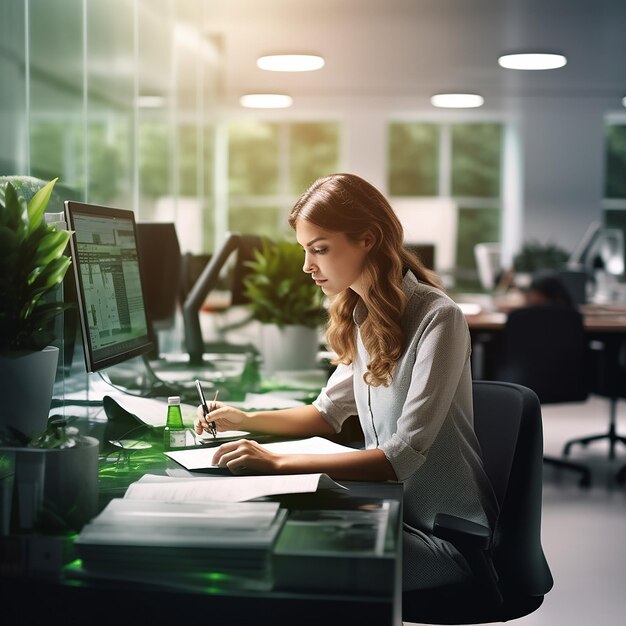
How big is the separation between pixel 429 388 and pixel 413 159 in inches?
401

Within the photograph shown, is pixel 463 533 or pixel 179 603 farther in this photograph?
pixel 463 533

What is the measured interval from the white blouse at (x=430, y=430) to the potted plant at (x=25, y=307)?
66 cm

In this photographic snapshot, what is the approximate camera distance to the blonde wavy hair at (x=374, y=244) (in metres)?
1.79

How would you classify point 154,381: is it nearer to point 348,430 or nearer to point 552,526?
point 348,430

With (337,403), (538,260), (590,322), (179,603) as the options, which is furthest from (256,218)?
(179,603)

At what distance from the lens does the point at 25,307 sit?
58.2 inches

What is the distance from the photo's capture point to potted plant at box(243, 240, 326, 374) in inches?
114

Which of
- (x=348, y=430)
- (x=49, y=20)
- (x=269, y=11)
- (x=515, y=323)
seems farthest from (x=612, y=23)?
(x=348, y=430)

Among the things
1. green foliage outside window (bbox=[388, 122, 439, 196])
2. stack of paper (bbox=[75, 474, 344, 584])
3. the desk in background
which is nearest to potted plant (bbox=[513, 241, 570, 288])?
green foliage outside window (bbox=[388, 122, 439, 196])

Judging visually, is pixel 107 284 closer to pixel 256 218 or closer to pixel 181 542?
pixel 181 542

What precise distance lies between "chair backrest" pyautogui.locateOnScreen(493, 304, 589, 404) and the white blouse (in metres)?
2.68

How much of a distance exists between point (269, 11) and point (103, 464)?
220 inches

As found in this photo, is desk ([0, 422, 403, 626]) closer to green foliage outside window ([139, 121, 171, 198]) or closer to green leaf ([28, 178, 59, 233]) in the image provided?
green leaf ([28, 178, 59, 233])

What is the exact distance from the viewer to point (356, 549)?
1.09 meters
